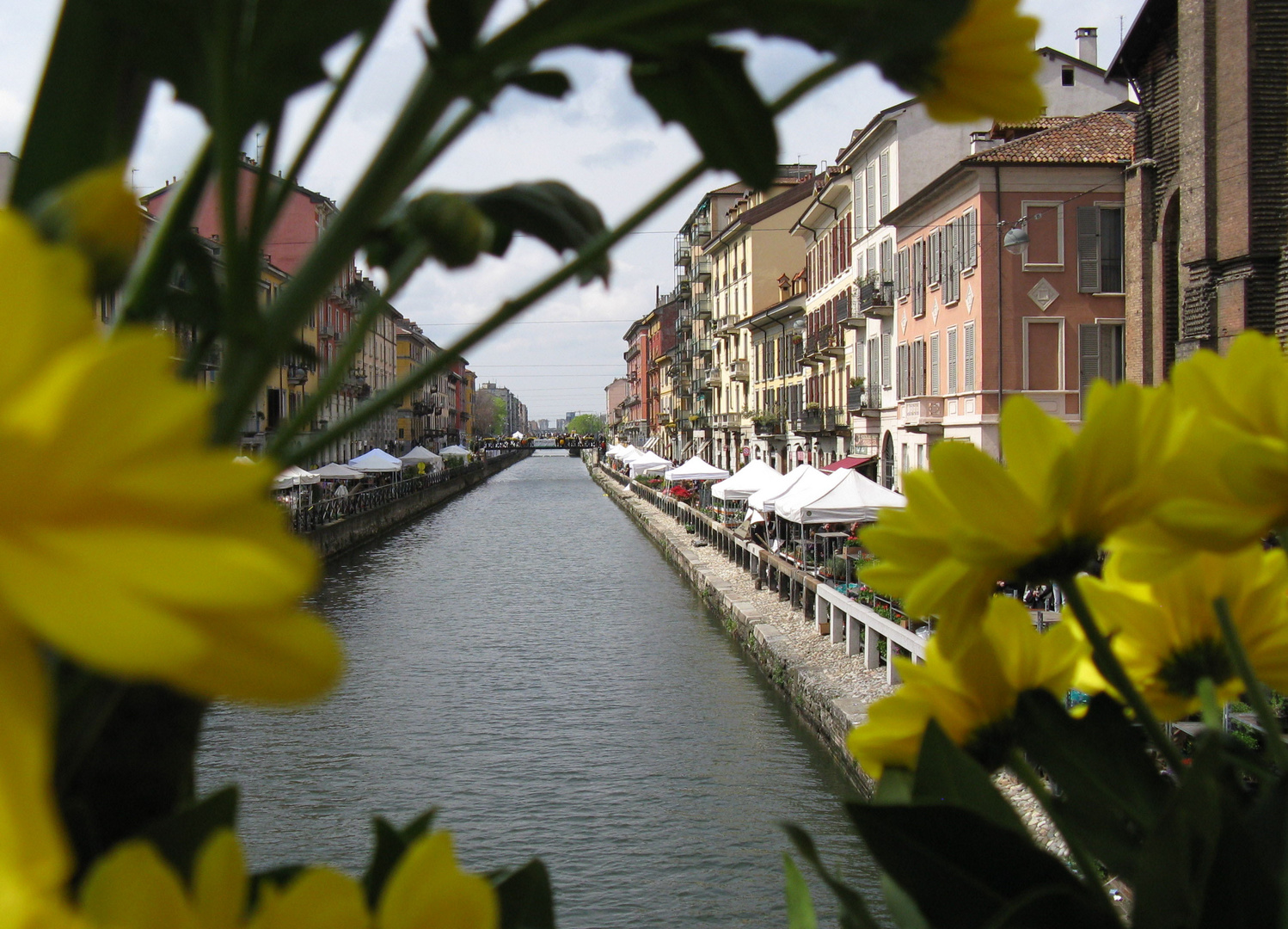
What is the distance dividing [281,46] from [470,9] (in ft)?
0.30

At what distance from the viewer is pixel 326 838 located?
10.1 meters

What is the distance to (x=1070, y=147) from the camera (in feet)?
Result: 73.9

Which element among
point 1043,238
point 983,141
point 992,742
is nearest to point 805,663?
point 1043,238

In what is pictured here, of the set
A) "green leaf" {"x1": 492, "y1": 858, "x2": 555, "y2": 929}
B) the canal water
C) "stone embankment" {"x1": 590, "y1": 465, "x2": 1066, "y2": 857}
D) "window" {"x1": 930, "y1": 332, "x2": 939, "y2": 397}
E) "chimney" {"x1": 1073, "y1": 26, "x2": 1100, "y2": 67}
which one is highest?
"chimney" {"x1": 1073, "y1": 26, "x2": 1100, "y2": 67}

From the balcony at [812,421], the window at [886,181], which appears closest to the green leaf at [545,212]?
the window at [886,181]

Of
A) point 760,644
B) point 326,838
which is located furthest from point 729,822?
point 760,644

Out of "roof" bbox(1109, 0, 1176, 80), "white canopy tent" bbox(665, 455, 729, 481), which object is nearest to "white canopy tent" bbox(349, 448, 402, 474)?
"white canopy tent" bbox(665, 455, 729, 481)

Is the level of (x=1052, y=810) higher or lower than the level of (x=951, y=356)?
lower

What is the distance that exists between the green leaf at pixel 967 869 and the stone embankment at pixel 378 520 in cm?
2189

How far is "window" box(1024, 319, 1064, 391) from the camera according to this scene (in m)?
22.8

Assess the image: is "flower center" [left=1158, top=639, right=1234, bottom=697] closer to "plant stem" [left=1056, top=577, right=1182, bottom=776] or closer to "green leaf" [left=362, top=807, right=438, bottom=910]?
"plant stem" [left=1056, top=577, right=1182, bottom=776]

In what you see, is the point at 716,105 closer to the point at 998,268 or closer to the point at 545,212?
the point at 545,212

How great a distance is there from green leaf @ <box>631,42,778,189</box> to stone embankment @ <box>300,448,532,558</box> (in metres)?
21.9

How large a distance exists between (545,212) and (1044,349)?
23651 mm
